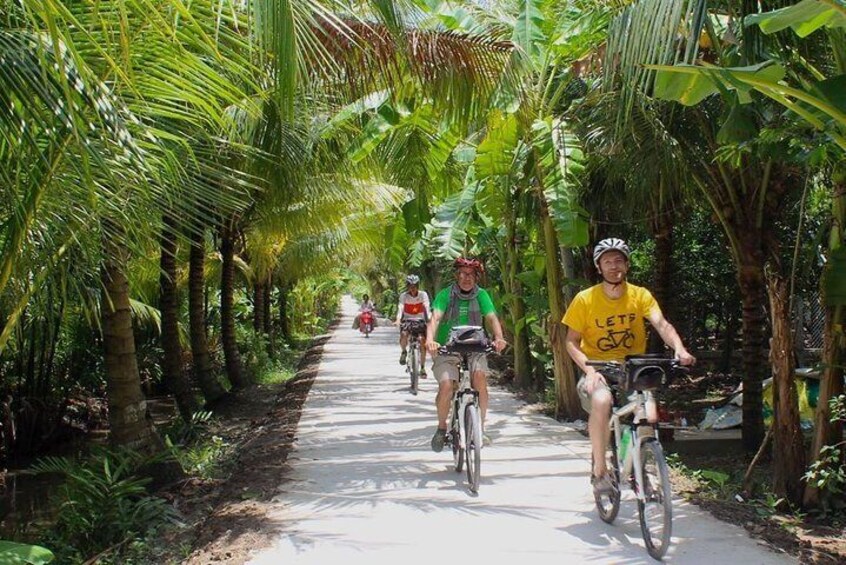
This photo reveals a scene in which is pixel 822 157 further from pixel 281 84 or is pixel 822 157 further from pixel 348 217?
pixel 348 217

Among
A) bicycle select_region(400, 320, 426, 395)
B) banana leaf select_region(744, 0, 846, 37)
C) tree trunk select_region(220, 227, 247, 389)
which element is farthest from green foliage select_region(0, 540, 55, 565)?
tree trunk select_region(220, 227, 247, 389)

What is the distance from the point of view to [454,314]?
22.9ft

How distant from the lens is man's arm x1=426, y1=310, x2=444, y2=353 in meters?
6.54

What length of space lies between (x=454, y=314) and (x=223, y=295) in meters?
9.12

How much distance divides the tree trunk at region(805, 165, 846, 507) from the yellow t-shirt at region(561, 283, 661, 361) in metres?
1.43

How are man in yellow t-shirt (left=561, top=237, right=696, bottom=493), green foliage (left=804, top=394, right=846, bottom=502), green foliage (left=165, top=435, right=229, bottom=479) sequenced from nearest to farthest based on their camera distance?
man in yellow t-shirt (left=561, top=237, right=696, bottom=493) < green foliage (left=804, top=394, right=846, bottom=502) < green foliage (left=165, top=435, right=229, bottom=479)

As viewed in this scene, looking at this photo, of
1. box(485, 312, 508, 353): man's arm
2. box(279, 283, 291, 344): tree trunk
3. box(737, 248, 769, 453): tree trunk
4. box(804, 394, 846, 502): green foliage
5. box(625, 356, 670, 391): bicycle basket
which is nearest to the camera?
box(625, 356, 670, 391): bicycle basket

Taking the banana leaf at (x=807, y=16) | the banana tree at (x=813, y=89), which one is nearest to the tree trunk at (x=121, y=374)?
the banana tree at (x=813, y=89)

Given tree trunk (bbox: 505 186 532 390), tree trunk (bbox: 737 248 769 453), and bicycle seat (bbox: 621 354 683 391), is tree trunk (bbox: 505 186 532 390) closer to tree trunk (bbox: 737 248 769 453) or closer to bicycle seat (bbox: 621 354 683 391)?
tree trunk (bbox: 737 248 769 453)

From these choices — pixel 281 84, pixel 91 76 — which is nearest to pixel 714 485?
pixel 281 84

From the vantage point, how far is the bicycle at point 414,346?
13422 millimetres

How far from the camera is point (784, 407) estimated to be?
5.93m

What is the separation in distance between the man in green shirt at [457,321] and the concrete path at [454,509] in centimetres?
69

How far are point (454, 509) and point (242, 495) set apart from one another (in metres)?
1.79
